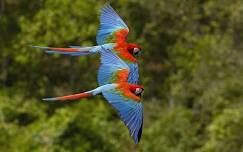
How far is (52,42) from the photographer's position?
39.3 feet

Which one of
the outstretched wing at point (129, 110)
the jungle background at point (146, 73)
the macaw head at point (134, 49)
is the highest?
the macaw head at point (134, 49)

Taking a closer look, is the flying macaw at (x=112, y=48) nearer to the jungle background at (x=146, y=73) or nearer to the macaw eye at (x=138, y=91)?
the macaw eye at (x=138, y=91)

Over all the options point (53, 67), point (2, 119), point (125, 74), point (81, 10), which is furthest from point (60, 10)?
point (125, 74)

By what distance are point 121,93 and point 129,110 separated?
0.08m

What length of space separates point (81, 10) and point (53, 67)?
139 centimetres

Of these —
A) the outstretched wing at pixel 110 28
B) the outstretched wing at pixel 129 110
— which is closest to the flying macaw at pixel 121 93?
the outstretched wing at pixel 129 110

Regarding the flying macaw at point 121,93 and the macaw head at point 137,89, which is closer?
the flying macaw at point 121,93

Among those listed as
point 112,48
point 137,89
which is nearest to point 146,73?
point 112,48

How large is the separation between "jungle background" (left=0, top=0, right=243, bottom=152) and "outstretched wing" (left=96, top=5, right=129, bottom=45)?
21.1 feet

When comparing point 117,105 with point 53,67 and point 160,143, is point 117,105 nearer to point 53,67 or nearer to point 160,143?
point 160,143

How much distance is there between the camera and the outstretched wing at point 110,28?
308cm

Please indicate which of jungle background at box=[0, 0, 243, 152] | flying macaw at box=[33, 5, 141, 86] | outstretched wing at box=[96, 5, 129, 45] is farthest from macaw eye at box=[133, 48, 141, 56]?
jungle background at box=[0, 0, 243, 152]

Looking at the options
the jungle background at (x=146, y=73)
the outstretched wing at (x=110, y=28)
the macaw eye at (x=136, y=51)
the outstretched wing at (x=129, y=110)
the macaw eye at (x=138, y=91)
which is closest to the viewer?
the outstretched wing at (x=129, y=110)

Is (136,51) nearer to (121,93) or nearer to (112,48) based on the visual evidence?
(112,48)
